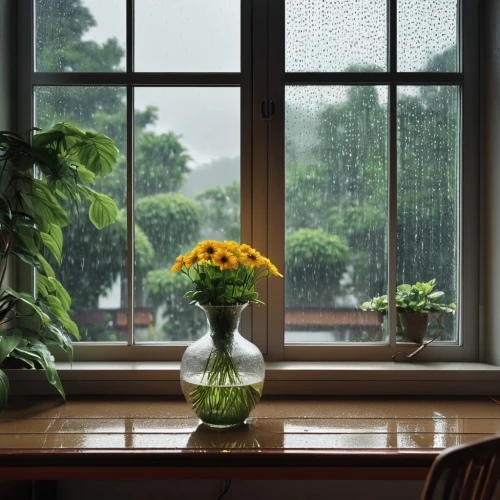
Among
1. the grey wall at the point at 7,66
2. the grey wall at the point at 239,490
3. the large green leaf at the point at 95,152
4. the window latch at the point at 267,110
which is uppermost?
the grey wall at the point at 7,66

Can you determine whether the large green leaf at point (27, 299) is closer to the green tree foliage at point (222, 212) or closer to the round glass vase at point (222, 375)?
the round glass vase at point (222, 375)

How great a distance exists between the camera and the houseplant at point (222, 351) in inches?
54.8

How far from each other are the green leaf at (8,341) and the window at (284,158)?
1.23 ft

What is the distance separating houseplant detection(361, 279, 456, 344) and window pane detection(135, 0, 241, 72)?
97 cm

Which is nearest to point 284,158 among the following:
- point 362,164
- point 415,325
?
point 362,164

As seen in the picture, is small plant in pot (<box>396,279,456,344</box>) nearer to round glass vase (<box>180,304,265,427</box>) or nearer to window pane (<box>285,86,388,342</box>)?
window pane (<box>285,86,388,342</box>)

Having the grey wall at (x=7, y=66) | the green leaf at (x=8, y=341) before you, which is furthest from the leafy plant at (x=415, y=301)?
the grey wall at (x=7, y=66)

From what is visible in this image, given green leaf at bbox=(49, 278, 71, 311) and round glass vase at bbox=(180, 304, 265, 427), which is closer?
round glass vase at bbox=(180, 304, 265, 427)

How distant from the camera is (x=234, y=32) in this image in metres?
1.86

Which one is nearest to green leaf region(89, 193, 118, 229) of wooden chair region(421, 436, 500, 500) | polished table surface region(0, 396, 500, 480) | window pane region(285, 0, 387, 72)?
polished table surface region(0, 396, 500, 480)

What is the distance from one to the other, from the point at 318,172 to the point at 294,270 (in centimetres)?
36

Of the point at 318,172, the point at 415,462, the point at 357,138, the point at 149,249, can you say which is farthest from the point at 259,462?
the point at 357,138

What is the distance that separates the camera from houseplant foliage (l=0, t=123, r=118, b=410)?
1540 millimetres

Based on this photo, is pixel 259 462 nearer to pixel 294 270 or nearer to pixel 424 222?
pixel 294 270
